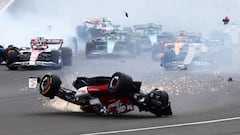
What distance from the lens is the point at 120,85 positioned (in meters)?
12.2

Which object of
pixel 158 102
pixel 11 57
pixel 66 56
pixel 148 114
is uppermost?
pixel 11 57

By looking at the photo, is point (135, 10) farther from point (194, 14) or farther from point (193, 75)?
point (193, 75)

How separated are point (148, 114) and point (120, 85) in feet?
4.06

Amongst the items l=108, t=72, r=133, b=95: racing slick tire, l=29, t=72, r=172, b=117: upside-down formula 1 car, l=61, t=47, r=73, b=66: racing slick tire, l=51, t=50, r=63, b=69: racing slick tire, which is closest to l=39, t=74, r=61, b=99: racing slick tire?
l=29, t=72, r=172, b=117: upside-down formula 1 car

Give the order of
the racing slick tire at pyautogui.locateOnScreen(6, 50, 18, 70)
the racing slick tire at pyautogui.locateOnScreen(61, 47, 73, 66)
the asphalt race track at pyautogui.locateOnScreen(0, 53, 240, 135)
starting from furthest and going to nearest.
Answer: the racing slick tire at pyautogui.locateOnScreen(61, 47, 73, 66)
the racing slick tire at pyautogui.locateOnScreen(6, 50, 18, 70)
the asphalt race track at pyautogui.locateOnScreen(0, 53, 240, 135)

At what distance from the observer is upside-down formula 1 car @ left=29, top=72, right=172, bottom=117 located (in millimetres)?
12312

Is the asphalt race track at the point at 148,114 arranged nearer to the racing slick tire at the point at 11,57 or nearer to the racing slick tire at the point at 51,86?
the racing slick tire at the point at 51,86

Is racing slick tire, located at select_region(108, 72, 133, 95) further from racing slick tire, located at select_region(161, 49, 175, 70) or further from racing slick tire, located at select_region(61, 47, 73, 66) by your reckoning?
racing slick tire, located at select_region(61, 47, 73, 66)

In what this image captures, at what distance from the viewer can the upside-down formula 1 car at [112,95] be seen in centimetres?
1231

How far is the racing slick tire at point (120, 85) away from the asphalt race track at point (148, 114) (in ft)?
1.63

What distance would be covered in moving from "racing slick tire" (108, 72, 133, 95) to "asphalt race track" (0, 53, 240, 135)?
0.50m

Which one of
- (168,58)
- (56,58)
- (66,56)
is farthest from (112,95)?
(66,56)

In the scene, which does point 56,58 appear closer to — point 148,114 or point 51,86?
point 51,86

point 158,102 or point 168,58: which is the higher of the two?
point 168,58
